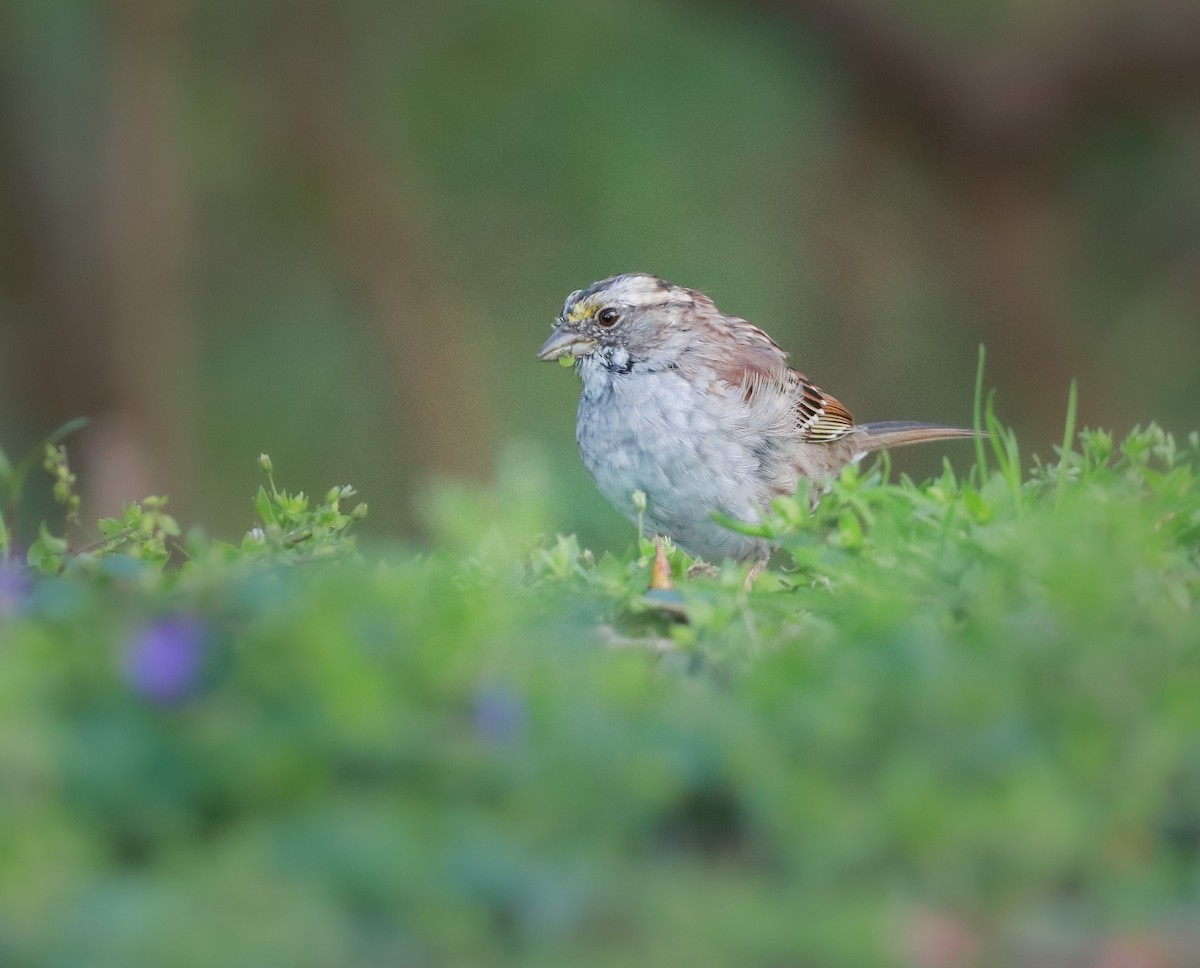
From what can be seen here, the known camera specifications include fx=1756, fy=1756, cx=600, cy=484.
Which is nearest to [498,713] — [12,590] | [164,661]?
[164,661]

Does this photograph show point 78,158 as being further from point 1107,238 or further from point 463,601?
point 463,601

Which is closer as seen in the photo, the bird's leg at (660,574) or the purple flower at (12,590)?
the purple flower at (12,590)

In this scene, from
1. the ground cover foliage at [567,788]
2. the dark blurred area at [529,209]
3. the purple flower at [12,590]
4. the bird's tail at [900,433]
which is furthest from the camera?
the dark blurred area at [529,209]

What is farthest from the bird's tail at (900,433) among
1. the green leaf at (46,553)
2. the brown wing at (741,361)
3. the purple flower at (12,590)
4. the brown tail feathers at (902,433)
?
the purple flower at (12,590)

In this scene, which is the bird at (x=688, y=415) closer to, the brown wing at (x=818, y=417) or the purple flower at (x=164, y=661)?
the brown wing at (x=818, y=417)

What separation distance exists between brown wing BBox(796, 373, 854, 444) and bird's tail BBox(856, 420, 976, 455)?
0.65 feet

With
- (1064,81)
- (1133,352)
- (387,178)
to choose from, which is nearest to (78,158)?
(387,178)

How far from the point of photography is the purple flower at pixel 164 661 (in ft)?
6.80

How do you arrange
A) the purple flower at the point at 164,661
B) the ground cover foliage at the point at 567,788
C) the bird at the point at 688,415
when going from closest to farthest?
the ground cover foliage at the point at 567,788 → the purple flower at the point at 164,661 → the bird at the point at 688,415

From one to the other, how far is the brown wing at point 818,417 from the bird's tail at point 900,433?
7.8 inches

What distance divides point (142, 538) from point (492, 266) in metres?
9.42

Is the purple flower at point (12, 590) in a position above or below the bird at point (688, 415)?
below

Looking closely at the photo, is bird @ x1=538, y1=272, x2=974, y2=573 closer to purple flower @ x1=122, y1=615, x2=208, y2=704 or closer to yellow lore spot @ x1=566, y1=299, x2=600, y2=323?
yellow lore spot @ x1=566, y1=299, x2=600, y2=323

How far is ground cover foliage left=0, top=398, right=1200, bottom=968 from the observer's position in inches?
70.0
